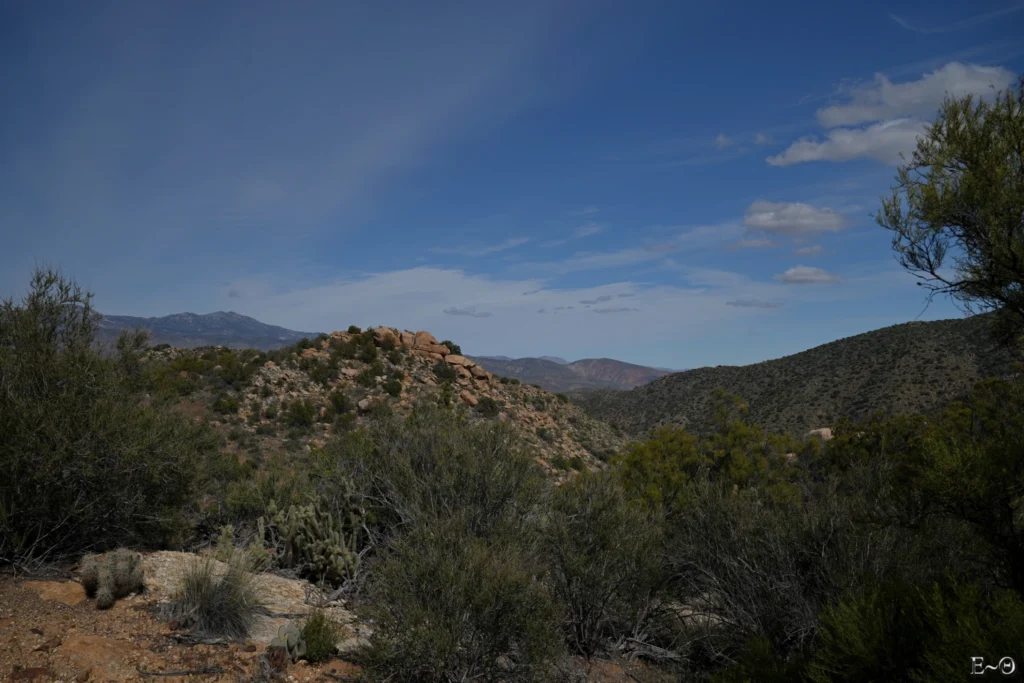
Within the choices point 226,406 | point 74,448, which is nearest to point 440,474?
point 74,448

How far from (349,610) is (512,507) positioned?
8.03 feet

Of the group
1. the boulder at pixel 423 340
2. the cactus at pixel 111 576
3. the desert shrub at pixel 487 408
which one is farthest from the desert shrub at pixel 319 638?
the boulder at pixel 423 340

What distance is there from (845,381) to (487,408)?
2351 centimetres

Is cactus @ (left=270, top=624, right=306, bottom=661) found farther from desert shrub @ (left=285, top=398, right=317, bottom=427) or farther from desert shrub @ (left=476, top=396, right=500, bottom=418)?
desert shrub @ (left=476, top=396, right=500, bottom=418)

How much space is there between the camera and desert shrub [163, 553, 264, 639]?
608cm

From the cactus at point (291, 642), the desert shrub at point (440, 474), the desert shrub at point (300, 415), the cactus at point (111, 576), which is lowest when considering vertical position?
the cactus at point (291, 642)

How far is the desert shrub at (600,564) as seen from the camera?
6.87 meters

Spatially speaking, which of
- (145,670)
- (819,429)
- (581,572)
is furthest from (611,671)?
(819,429)

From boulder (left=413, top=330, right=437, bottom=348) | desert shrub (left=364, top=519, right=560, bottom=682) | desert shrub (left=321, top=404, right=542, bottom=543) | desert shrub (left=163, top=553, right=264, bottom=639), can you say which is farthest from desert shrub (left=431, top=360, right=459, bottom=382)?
desert shrub (left=364, top=519, right=560, bottom=682)

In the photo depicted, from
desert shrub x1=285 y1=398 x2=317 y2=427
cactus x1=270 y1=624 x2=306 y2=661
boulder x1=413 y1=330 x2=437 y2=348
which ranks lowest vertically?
cactus x1=270 y1=624 x2=306 y2=661

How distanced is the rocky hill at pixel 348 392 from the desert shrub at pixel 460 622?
50.3ft

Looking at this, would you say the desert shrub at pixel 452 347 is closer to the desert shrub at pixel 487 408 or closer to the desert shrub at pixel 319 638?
the desert shrub at pixel 487 408

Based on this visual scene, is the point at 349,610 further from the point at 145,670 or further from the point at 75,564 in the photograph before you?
the point at 75,564

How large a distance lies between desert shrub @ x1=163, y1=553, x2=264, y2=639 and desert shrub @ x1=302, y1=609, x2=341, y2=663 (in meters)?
0.84
